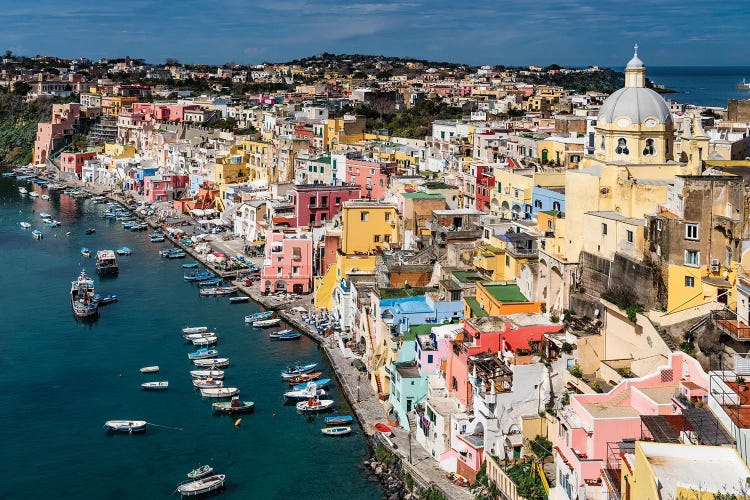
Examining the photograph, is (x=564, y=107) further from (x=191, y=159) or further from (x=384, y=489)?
(x=384, y=489)

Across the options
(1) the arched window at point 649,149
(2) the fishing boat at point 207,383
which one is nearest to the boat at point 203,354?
(2) the fishing boat at point 207,383

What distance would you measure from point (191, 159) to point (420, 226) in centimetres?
2304

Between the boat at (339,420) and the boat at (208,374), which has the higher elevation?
the boat at (208,374)

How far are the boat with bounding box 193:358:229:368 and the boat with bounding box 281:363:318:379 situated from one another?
5.18 feet

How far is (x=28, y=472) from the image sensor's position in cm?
1714

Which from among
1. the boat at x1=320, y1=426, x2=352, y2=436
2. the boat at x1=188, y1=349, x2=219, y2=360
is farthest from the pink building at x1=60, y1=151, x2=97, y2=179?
the boat at x1=320, y1=426, x2=352, y2=436

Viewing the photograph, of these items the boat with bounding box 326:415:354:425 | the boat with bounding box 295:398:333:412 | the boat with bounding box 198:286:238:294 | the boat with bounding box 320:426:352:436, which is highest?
the boat with bounding box 198:286:238:294

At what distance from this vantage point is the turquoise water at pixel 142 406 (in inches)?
664

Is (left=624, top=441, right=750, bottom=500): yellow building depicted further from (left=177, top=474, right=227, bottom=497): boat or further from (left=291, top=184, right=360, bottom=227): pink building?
(left=291, top=184, right=360, bottom=227): pink building

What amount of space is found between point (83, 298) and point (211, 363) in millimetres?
7035

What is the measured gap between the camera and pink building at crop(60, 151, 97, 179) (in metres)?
55.4

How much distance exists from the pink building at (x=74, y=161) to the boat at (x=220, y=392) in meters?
37.5

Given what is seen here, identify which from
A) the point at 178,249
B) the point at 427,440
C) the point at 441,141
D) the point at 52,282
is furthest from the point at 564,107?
the point at 427,440

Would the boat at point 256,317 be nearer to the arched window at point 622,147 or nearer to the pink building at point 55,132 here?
the arched window at point 622,147
